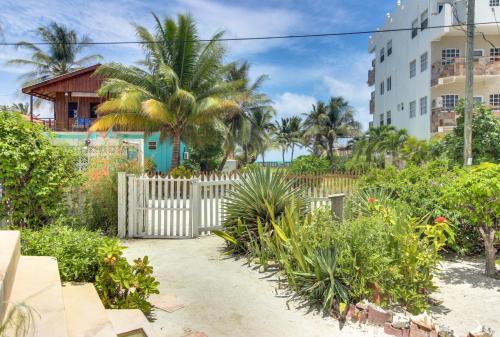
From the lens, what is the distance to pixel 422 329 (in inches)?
164

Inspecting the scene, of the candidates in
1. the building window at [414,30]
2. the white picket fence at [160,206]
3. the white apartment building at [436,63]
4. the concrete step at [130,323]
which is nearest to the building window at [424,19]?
the white apartment building at [436,63]

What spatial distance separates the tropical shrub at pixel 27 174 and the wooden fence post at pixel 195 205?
114 inches

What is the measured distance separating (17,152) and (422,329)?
645 centimetres

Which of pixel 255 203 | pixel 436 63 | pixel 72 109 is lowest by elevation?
A: pixel 255 203

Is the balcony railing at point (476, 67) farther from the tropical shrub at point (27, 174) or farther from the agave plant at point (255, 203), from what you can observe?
the tropical shrub at point (27, 174)

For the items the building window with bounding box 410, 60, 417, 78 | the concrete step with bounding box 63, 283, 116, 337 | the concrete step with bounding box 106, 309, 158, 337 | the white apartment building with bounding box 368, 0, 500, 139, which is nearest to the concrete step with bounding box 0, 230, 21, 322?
the concrete step with bounding box 63, 283, 116, 337

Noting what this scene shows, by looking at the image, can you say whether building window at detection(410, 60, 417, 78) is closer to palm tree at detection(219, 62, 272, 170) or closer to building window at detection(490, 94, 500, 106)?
building window at detection(490, 94, 500, 106)

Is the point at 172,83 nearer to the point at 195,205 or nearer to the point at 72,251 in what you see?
the point at 195,205

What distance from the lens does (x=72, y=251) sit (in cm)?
454

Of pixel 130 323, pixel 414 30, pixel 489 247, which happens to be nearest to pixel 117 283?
pixel 130 323

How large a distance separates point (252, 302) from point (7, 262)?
9.94 ft

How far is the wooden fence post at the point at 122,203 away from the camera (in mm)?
8930

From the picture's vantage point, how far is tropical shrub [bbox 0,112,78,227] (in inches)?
256

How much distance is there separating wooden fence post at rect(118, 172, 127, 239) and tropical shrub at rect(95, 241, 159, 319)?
4.46 m
